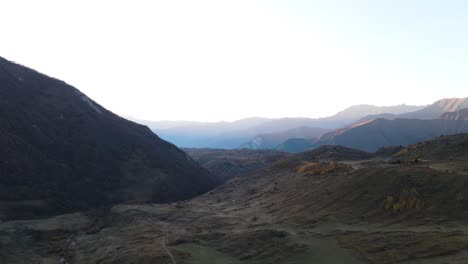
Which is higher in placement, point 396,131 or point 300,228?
point 396,131

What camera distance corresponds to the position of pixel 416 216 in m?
22.1

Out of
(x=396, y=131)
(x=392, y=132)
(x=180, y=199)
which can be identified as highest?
(x=396, y=131)

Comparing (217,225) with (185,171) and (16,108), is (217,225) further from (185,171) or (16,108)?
(16,108)

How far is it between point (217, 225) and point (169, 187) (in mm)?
28206

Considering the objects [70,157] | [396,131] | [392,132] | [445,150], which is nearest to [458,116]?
[396,131]

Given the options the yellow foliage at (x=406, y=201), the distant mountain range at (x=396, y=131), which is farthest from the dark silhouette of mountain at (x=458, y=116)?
the yellow foliage at (x=406, y=201)

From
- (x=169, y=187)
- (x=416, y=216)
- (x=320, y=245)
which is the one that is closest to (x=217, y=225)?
(x=320, y=245)

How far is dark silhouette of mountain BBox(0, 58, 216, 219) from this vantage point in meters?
41.7

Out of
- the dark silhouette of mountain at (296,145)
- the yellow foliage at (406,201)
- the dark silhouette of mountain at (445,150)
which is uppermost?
the dark silhouette of mountain at (445,150)

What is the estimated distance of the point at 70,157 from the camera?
2019 inches

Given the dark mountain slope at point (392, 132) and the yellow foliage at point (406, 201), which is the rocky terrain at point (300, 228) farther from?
the dark mountain slope at point (392, 132)

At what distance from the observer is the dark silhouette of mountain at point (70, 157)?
137ft

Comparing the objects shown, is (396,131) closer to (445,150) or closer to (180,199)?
(445,150)

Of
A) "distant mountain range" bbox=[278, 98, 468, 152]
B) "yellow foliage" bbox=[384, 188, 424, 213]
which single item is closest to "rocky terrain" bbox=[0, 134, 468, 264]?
"yellow foliage" bbox=[384, 188, 424, 213]
